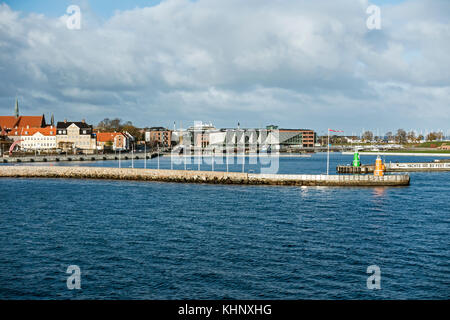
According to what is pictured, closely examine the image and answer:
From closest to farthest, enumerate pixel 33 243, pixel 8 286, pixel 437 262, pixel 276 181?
1. pixel 8 286
2. pixel 437 262
3. pixel 33 243
4. pixel 276 181

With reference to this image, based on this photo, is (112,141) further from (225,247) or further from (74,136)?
(225,247)

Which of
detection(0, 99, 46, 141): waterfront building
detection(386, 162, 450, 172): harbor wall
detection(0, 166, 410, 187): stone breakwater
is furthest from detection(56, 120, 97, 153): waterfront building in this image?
detection(386, 162, 450, 172): harbor wall

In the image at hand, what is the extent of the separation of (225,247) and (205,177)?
138 ft

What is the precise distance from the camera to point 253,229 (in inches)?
1259

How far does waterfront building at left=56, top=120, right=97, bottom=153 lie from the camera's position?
155750mm

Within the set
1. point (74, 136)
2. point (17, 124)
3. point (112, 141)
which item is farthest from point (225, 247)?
point (17, 124)

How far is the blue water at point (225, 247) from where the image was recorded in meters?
19.5

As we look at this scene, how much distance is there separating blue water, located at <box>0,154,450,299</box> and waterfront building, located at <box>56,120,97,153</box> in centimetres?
11115

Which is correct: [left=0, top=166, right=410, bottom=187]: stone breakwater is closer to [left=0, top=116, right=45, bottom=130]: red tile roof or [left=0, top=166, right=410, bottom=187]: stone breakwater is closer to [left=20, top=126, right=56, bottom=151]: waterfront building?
[left=20, top=126, right=56, bottom=151]: waterfront building

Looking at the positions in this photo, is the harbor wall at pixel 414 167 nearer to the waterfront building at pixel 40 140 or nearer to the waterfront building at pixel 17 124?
the waterfront building at pixel 40 140

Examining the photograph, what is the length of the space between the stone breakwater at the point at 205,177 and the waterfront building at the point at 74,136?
75.4m
